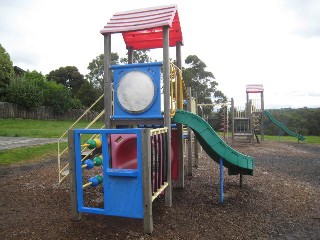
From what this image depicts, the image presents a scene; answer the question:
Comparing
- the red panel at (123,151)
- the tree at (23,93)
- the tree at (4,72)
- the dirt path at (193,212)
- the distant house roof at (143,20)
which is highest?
the tree at (4,72)

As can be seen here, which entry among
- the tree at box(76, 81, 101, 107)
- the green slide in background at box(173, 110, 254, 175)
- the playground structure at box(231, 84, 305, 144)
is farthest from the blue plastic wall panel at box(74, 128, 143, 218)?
the tree at box(76, 81, 101, 107)

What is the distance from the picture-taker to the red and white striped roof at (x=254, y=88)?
2102 cm

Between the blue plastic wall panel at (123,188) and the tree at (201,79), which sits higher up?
the tree at (201,79)

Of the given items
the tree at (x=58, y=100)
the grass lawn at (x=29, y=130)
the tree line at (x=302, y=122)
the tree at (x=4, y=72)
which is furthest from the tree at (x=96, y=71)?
the tree line at (x=302, y=122)

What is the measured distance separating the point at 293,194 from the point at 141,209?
3829mm

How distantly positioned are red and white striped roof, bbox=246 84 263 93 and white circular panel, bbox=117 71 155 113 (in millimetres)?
17522

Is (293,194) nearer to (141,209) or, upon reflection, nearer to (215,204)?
(215,204)

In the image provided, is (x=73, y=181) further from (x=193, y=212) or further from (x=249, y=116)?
(x=249, y=116)

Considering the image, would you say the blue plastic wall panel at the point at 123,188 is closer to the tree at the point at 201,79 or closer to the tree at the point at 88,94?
the tree at the point at 201,79

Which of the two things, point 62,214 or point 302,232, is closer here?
point 302,232

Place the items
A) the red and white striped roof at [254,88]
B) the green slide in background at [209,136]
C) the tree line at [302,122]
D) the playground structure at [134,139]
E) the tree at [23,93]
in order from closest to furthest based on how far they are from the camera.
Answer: the playground structure at [134,139], the green slide in background at [209,136], the red and white striped roof at [254,88], the tree at [23,93], the tree line at [302,122]

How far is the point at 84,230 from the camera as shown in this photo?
4.18 metres

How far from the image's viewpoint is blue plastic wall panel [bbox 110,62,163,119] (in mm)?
5125

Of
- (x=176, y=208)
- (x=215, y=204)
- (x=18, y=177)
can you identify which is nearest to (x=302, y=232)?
(x=215, y=204)
